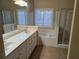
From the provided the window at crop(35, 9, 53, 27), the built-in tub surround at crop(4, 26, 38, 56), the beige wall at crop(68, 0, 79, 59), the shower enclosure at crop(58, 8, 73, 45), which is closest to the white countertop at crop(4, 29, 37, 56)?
the built-in tub surround at crop(4, 26, 38, 56)

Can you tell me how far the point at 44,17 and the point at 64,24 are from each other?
1.23 m

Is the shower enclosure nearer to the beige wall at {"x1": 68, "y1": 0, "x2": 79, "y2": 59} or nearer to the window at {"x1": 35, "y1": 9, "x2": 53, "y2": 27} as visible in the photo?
the window at {"x1": 35, "y1": 9, "x2": 53, "y2": 27}

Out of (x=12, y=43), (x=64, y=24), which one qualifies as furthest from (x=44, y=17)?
(x=12, y=43)

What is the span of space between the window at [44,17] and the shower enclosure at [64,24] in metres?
0.72

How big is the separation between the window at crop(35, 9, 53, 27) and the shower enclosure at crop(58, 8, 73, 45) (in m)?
0.72

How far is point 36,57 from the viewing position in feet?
10.4

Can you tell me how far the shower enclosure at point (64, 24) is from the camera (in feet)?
13.4

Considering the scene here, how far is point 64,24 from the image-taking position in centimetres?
414

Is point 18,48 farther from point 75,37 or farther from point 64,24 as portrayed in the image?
point 64,24

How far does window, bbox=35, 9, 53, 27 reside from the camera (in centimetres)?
473

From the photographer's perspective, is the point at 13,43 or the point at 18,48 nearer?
the point at 18,48

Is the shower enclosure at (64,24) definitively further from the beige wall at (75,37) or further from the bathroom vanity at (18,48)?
the beige wall at (75,37)

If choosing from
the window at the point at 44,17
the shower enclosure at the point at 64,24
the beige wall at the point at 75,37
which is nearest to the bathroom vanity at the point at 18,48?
the beige wall at the point at 75,37

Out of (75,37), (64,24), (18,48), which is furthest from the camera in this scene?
(64,24)
